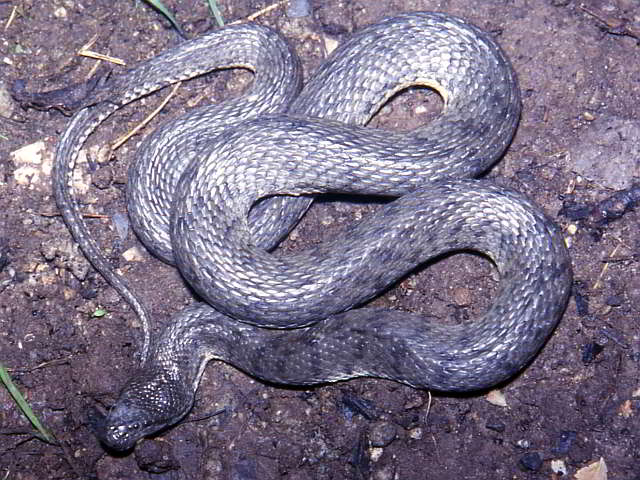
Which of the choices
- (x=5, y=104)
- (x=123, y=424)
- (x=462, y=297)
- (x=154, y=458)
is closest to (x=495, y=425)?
(x=462, y=297)

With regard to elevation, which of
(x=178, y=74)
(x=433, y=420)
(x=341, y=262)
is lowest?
(x=433, y=420)

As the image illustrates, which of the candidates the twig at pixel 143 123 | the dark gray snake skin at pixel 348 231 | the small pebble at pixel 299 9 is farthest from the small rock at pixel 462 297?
the twig at pixel 143 123

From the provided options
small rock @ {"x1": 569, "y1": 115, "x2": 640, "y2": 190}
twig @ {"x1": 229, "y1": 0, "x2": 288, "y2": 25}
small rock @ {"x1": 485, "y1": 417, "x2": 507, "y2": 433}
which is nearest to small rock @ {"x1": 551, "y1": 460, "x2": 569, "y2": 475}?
small rock @ {"x1": 485, "y1": 417, "x2": 507, "y2": 433}

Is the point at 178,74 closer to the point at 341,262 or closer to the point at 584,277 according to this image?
the point at 341,262

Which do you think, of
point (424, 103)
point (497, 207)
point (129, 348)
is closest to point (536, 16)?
point (424, 103)

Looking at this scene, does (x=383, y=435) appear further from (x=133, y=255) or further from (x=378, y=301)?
(x=133, y=255)
